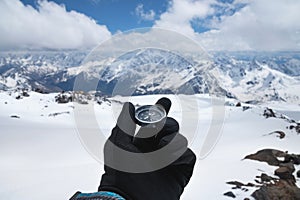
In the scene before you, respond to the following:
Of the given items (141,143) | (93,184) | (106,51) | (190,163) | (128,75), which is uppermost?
(106,51)

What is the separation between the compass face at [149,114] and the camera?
6.29 ft

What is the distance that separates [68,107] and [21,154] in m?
13.2

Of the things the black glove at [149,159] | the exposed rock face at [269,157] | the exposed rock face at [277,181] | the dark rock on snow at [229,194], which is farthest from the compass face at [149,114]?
the exposed rock face at [269,157]

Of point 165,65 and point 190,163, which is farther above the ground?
point 165,65

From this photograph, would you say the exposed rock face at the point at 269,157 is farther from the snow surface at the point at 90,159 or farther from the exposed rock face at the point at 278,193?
the exposed rock face at the point at 278,193

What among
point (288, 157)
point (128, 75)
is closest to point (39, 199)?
point (128, 75)

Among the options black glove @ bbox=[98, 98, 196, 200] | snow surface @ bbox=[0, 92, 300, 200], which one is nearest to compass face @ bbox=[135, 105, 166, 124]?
black glove @ bbox=[98, 98, 196, 200]

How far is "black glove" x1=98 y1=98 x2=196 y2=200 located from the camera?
174 centimetres

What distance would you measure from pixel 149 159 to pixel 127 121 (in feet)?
1.17

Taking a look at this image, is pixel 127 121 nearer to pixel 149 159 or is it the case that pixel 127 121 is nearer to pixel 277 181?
pixel 149 159

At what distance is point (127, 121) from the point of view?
6.55ft

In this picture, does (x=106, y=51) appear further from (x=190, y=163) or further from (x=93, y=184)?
(x=93, y=184)

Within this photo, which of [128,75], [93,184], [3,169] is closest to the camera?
[128,75]

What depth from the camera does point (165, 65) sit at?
280cm
